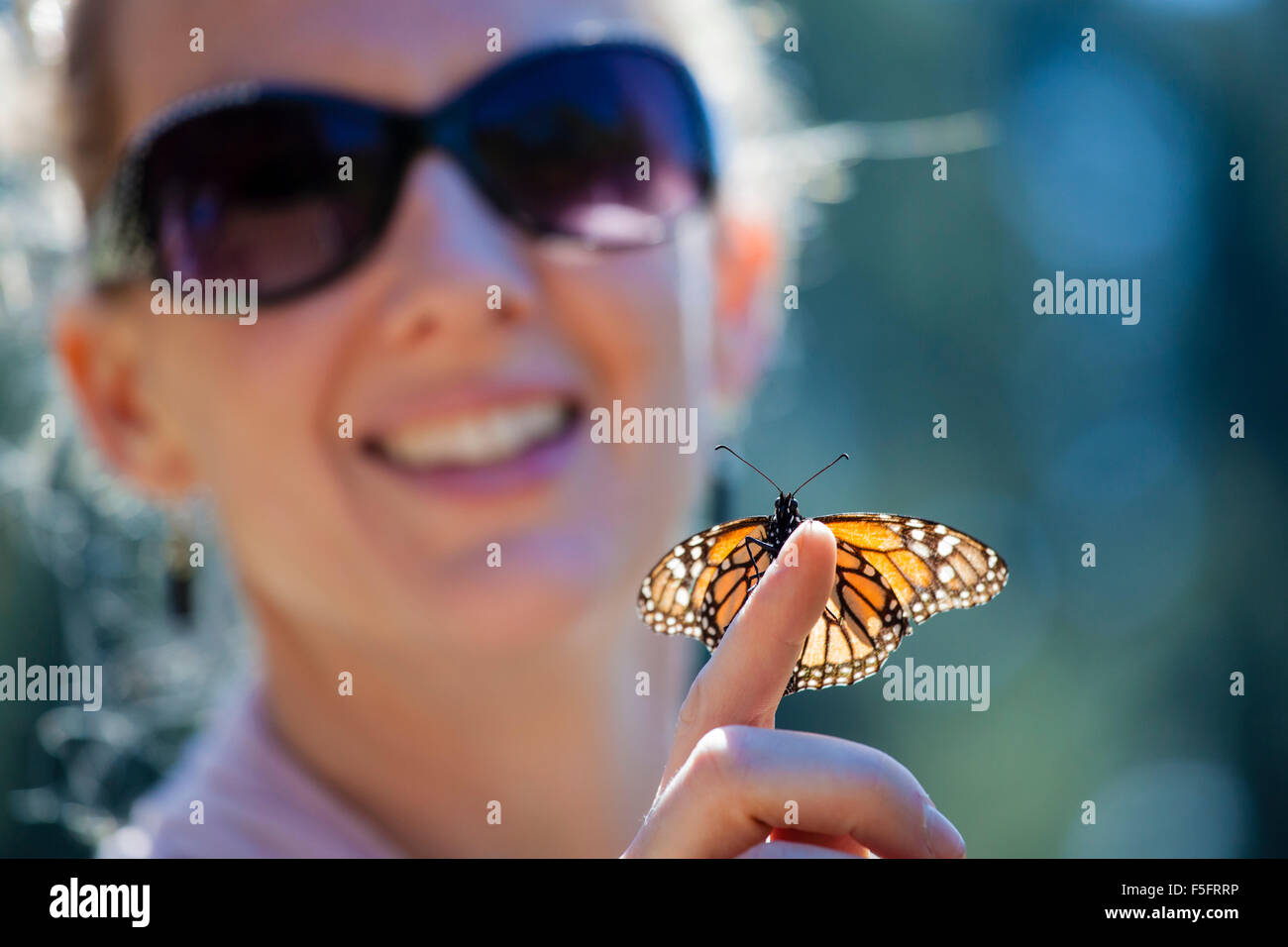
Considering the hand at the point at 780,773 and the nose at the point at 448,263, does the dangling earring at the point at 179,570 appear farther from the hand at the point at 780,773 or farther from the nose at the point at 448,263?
the hand at the point at 780,773

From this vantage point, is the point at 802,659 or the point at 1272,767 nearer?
the point at 802,659

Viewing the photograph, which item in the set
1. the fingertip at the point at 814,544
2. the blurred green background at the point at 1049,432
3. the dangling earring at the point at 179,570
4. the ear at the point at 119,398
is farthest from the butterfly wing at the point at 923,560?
the blurred green background at the point at 1049,432

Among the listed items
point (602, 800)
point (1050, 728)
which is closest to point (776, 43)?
point (602, 800)

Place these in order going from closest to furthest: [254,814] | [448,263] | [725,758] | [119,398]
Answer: [725,758] < [448,263] < [254,814] < [119,398]

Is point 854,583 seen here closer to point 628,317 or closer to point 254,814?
point 628,317

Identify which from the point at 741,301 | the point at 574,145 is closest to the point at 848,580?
the point at 574,145

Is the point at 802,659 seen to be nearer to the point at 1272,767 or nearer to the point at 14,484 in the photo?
the point at 14,484
